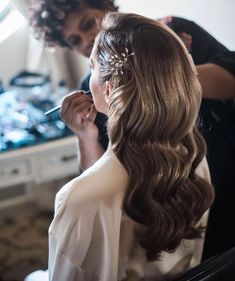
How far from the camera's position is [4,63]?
137 centimetres

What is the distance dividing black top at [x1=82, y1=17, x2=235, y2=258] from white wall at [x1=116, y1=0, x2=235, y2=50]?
2 centimetres

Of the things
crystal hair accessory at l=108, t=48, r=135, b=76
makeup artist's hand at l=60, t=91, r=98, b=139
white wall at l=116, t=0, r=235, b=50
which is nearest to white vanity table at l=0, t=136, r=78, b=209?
makeup artist's hand at l=60, t=91, r=98, b=139

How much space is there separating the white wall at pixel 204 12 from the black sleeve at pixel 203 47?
2 cm

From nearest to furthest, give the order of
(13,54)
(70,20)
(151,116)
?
(151,116) → (70,20) → (13,54)

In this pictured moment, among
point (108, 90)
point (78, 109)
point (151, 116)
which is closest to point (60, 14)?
point (78, 109)

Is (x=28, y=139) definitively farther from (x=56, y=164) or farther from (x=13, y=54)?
(x=13, y=54)

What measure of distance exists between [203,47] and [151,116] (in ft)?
1.32

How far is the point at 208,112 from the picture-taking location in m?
1.05

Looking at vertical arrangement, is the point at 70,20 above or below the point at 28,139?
above

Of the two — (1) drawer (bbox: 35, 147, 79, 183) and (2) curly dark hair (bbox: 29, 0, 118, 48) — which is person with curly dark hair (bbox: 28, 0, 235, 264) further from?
(1) drawer (bbox: 35, 147, 79, 183)

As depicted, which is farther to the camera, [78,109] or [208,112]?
[208,112]

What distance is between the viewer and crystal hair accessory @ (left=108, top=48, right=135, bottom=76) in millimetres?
733

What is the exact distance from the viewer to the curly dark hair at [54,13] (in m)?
1.18

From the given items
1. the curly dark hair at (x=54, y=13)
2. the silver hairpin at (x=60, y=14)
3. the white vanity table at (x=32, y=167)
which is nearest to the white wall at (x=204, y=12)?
the curly dark hair at (x=54, y=13)
